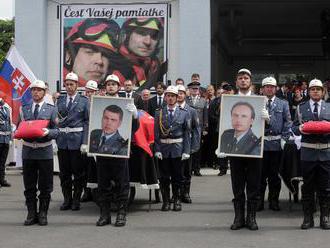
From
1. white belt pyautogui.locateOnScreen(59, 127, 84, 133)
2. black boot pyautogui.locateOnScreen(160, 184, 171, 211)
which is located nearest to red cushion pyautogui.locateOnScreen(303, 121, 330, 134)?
black boot pyautogui.locateOnScreen(160, 184, 171, 211)

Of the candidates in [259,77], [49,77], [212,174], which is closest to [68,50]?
[49,77]

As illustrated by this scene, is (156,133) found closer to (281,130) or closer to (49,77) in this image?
(281,130)

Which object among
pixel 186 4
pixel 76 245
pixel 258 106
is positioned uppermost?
pixel 186 4

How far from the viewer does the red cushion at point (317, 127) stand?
8.84m

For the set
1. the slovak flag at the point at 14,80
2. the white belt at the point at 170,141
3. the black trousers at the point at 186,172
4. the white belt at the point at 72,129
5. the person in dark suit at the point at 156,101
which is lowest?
the black trousers at the point at 186,172

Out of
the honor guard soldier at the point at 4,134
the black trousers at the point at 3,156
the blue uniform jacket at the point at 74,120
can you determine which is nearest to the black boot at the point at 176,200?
the blue uniform jacket at the point at 74,120

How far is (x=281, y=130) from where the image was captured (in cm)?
1048

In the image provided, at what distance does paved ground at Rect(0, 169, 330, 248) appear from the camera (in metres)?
8.13

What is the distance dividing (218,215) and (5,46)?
1897 inches

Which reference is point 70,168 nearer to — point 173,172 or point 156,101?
point 173,172

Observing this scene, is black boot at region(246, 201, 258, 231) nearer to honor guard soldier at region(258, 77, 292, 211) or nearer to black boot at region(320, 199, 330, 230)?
black boot at region(320, 199, 330, 230)

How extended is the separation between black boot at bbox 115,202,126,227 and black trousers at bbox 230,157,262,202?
62.7 inches

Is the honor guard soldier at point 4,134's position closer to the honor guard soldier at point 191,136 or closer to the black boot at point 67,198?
the black boot at point 67,198

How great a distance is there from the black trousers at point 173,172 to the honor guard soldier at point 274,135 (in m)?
1.33
